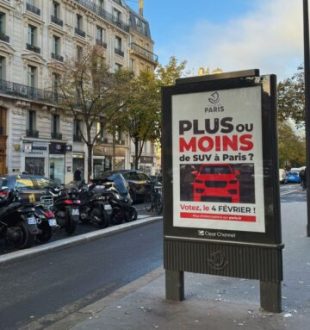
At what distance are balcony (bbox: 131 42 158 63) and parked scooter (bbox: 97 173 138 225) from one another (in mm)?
42390

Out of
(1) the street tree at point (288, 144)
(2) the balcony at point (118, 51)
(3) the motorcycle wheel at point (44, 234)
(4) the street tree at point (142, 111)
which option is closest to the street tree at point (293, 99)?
(4) the street tree at point (142, 111)

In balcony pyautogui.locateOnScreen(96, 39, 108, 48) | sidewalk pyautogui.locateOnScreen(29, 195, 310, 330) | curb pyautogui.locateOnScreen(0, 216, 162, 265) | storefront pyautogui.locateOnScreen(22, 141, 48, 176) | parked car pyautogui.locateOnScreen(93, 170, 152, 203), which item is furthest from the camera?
balcony pyautogui.locateOnScreen(96, 39, 108, 48)

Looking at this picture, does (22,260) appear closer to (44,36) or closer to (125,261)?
(125,261)

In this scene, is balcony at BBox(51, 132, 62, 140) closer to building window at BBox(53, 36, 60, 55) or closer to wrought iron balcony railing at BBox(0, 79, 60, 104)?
wrought iron balcony railing at BBox(0, 79, 60, 104)

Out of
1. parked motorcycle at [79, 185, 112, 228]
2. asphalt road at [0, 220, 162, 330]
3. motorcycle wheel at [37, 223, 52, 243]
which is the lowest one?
asphalt road at [0, 220, 162, 330]

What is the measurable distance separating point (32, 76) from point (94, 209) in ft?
94.2

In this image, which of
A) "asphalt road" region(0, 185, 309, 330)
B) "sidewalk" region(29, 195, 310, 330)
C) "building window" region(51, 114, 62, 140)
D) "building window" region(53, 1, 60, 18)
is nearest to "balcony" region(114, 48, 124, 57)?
"building window" region(53, 1, 60, 18)

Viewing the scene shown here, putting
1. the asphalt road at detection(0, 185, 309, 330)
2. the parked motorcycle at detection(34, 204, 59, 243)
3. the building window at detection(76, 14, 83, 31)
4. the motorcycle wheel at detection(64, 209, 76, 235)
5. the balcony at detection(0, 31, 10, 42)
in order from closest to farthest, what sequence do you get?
1. the asphalt road at detection(0, 185, 309, 330)
2. the parked motorcycle at detection(34, 204, 59, 243)
3. the motorcycle wheel at detection(64, 209, 76, 235)
4. the balcony at detection(0, 31, 10, 42)
5. the building window at detection(76, 14, 83, 31)

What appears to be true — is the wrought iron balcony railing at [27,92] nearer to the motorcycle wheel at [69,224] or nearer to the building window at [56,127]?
the building window at [56,127]

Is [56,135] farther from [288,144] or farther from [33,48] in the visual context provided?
[288,144]

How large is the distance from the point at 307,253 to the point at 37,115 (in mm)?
33509

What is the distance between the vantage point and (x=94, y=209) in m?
13.1

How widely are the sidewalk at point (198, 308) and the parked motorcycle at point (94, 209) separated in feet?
19.9

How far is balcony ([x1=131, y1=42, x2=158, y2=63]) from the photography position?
182 feet
